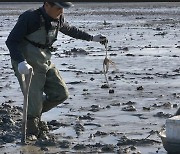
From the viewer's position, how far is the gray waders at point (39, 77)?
8180mm

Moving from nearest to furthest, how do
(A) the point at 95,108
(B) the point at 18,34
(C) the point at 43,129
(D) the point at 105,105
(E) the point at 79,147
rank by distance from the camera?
(E) the point at 79,147, (B) the point at 18,34, (C) the point at 43,129, (A) the point at 95,108, (D) the point at 105,105

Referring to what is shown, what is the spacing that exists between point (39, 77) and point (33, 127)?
651 millimetres

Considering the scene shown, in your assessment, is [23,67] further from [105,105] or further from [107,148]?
[105,105]

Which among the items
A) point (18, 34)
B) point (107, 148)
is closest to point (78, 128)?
point (107, 148)

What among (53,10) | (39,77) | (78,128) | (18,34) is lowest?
(78,128)

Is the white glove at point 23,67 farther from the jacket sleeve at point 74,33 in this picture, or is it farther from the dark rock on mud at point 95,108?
the dark rock on mud at point 95,108

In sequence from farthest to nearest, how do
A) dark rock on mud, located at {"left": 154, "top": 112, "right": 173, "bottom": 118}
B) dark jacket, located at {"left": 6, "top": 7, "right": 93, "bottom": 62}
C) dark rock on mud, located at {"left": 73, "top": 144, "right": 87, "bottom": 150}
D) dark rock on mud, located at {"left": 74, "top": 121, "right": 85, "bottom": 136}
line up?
dark rock on mud, located at {"left": 154, "top": 112, "right": 173, "bottom": 118}
dark rock on mud, located at {"left": 74, "top": 121, "right": 85, "bottom": 136}
dark jacket, located at {"left": 6, "top": 7, "right": 93, "bottom": 62}
dark rock on mud, located at {"left": 73, "top": 144, "right": 87, "bottom": 150}

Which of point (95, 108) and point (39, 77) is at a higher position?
point (39, 77)

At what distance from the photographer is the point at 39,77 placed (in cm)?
823

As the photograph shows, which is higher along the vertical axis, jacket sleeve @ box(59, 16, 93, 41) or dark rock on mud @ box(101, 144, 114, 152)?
jacket sleeve @ box(59, 16, 93, 41)

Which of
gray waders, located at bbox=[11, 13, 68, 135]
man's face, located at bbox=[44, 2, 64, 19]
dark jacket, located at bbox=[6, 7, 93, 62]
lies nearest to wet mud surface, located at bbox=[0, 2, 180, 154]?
gray waders, located at bbox=[11, 13, 68, 135]

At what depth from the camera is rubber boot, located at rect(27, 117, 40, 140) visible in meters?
8.35

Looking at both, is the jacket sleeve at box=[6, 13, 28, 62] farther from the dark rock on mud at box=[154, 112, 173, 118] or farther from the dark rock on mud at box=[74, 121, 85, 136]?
the dark rock on mud at box=[154, 112, 173, 118]

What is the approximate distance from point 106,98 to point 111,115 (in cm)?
149
